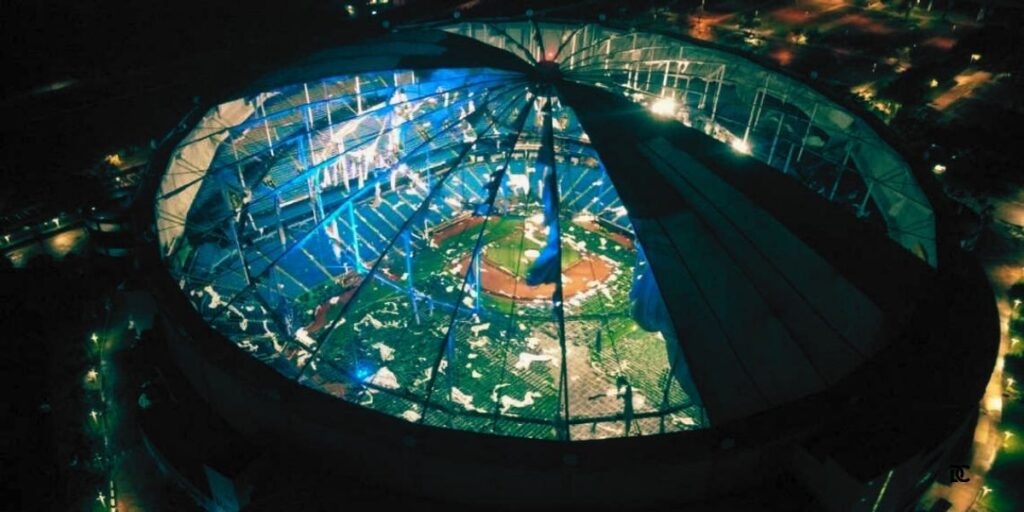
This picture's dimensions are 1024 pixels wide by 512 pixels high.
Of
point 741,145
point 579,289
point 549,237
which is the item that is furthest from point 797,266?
point 741,145

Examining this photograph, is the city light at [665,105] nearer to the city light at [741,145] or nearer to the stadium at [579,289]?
the stadium at [579,289]

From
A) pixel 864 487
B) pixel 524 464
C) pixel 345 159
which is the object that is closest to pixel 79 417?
pixel 345 159

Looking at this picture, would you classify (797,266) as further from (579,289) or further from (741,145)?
(741,145)

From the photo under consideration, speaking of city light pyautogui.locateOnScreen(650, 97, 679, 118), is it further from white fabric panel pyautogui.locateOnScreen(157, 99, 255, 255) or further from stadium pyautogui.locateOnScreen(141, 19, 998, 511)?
white fabric panel pyautogui.locateOnScreen(157, 99, 255, 255)

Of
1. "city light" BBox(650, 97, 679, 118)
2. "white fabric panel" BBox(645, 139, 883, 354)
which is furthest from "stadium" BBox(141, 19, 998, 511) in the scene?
"city light" BBox(650, 97, 679, 118)

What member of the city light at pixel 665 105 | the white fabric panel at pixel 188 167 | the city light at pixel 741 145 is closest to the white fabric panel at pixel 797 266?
the city light at pixel 665 105

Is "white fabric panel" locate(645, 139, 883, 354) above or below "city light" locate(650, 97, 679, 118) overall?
below
